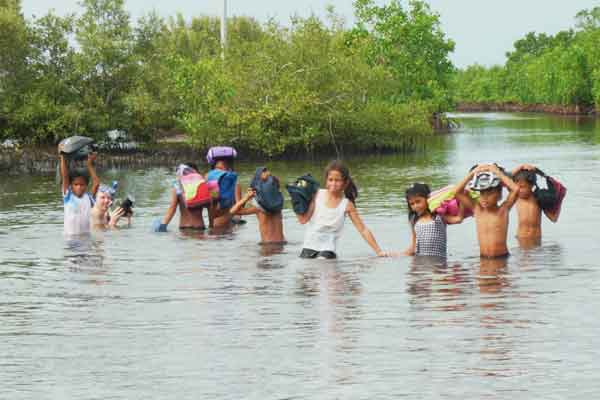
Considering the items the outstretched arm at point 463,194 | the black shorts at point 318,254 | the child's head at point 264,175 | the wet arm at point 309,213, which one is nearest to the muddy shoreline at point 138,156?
the child's head at point 264,175

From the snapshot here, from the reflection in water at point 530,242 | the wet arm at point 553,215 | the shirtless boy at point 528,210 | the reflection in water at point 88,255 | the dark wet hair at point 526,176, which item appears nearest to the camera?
the reflection in water at point 88,255

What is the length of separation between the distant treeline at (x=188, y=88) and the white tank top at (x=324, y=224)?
30.4 meters

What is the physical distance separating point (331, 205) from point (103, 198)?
605cm

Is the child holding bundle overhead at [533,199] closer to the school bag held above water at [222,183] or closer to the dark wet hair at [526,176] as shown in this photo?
the dark wet hair at [526,176]

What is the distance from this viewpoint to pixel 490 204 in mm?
13266

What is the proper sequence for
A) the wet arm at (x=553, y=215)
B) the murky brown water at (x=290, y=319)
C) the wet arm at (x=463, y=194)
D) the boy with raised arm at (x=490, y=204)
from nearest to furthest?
the murky brown water at (x=290, y=319) → the boy with raised arm at (x=490, y=204) → the wet arm at (x=463, y=194) → the wet arm at (x=553, y=215)

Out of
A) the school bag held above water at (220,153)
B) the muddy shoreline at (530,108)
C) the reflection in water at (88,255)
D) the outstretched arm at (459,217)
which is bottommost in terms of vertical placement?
the reflection in water at (88,255)

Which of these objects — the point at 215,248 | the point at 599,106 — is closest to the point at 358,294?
the point at 215,248

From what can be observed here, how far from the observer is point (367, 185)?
3031cm

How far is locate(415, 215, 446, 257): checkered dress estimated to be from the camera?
43.8ft

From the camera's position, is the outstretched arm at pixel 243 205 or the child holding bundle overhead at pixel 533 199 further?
the child holding bundle overhead at pixel 533 199

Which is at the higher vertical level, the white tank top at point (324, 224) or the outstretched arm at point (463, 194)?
the outstretched arm at point (463, 194)

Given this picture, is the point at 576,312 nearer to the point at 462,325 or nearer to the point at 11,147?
the point at 462,325

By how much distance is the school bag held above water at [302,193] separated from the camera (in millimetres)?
13023
